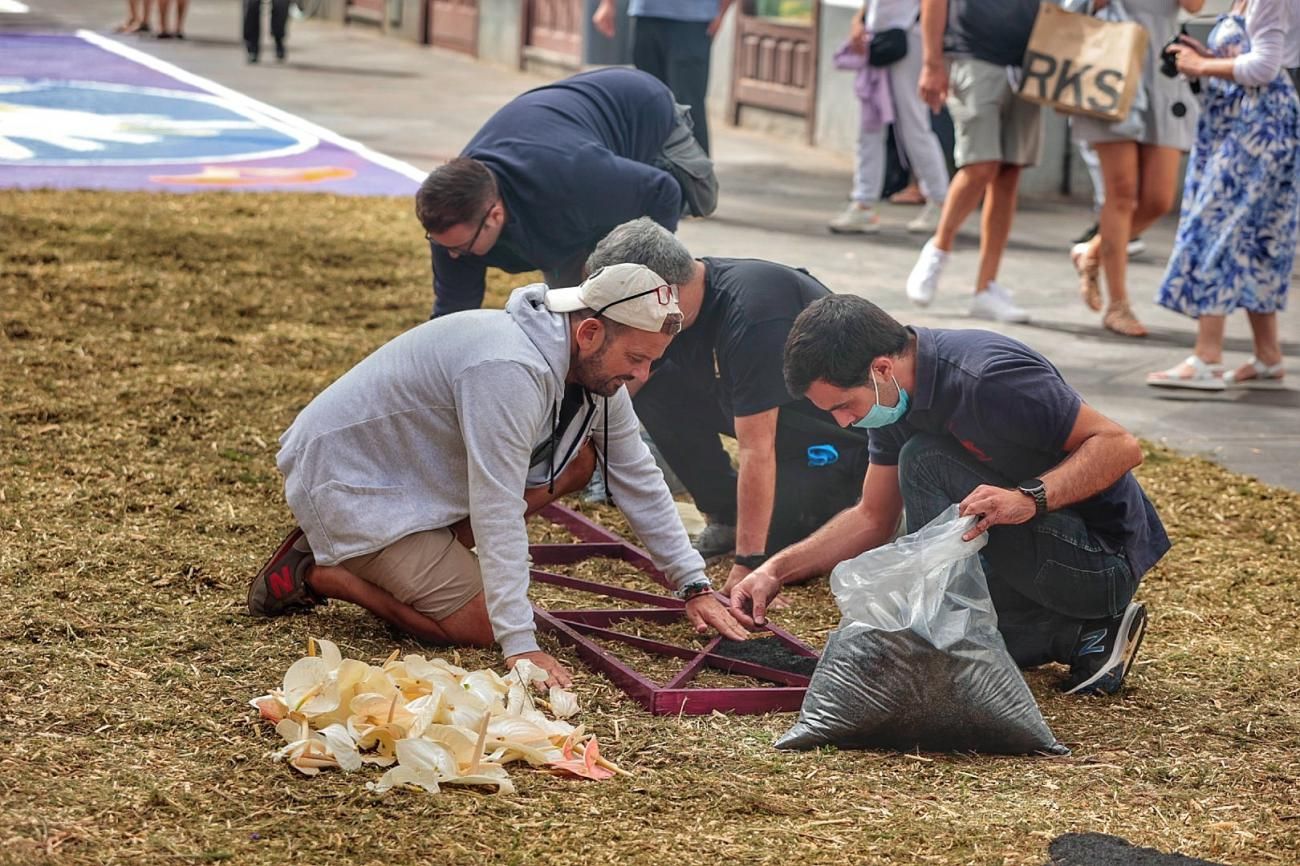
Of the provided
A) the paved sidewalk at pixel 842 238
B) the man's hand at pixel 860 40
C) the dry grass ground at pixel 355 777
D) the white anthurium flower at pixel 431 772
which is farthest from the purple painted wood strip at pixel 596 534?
the man's hand at pixel 860 40

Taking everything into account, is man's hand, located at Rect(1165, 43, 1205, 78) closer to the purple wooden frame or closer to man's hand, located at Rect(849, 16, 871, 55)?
the purple wooden frame

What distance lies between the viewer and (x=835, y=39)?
513 inches

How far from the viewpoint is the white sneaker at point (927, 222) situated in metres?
10.4

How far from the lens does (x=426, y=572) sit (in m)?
4.05

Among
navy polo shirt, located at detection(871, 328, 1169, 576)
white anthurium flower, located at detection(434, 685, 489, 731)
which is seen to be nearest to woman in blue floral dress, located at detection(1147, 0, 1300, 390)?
navy polo shirt, located at detection(871, 328, 1169, 576)

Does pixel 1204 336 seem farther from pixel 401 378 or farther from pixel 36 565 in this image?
pixel 36 565

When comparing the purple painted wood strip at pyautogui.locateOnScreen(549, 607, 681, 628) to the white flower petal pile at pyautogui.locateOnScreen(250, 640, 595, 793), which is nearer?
the white flower petal pile at pyautogui.locateOnScreen(250, 640, 595, 793)

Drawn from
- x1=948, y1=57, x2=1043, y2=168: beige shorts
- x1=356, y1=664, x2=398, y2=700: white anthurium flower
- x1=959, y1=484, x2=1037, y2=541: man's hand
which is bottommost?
x1=356, y1=664, x2=398, y2=700: white anthurium flower

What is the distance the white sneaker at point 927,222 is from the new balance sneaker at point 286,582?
6706mm

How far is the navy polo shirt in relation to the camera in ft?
12.4

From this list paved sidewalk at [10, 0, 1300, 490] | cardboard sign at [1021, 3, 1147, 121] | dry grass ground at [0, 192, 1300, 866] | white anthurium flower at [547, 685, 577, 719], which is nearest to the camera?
dry grass ground at [0, 192, 1300, 866]

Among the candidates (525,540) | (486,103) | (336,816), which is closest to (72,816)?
(336,816)

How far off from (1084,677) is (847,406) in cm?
92

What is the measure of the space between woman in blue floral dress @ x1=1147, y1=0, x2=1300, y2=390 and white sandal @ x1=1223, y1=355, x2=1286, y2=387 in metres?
0.02
